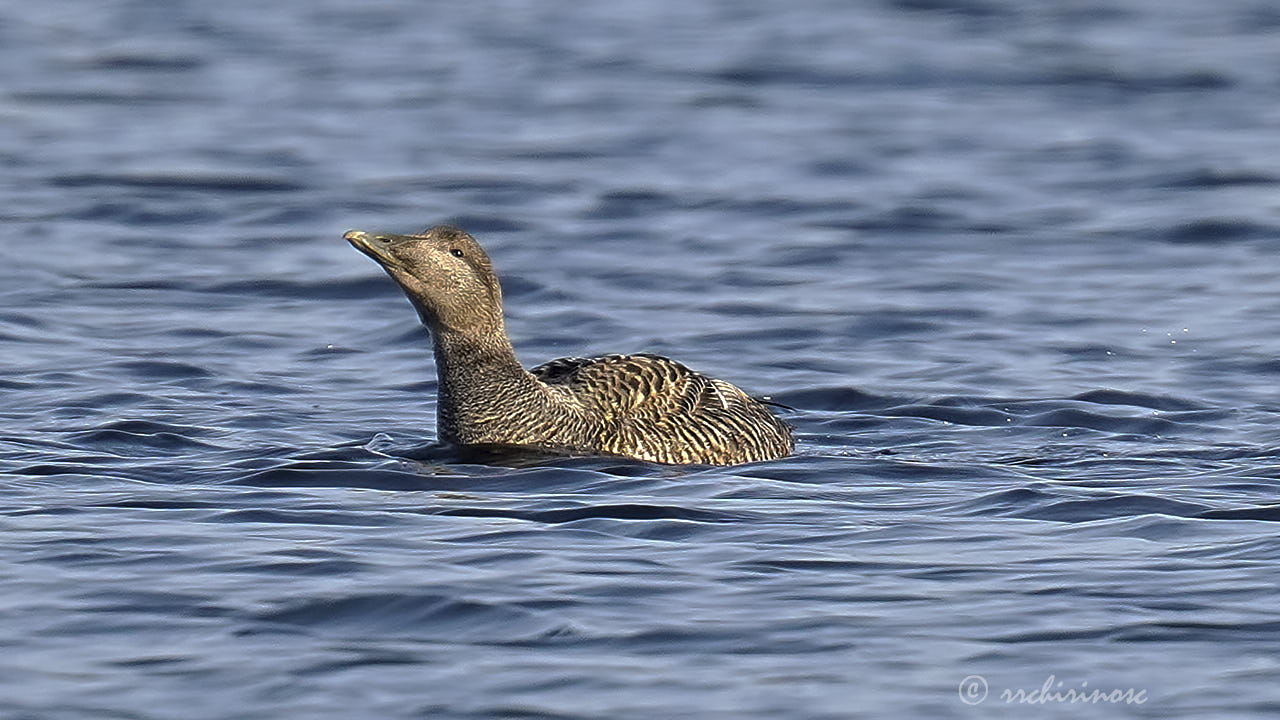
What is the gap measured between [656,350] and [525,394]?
421 centimetres

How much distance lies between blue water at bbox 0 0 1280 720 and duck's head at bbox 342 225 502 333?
77 cm

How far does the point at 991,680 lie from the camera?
318 inches

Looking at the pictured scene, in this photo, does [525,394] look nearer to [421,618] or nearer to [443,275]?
[443,275]

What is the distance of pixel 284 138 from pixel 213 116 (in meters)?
1.38

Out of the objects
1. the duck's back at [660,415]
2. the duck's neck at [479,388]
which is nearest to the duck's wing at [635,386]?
the duck's back at [660,415]

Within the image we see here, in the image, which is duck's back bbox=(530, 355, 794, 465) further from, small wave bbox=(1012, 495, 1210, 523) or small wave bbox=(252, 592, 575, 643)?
small wave bbox=(252, 592, 575, 643)

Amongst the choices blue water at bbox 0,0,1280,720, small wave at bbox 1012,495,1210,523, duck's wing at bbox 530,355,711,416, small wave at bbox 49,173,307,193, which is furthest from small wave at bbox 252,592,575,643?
small wave at bbox 49,173,307,193

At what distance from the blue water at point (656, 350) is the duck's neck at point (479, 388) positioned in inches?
13.7

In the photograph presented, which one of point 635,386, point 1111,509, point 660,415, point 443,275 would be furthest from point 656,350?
point 1111,509

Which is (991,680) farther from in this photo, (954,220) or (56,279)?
(954,220)

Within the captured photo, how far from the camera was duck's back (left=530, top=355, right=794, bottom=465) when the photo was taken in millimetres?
11776

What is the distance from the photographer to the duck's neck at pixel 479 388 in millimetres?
11844

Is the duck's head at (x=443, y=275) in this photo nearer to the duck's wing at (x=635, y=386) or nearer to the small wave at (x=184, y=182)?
the duck's wing at (x=635, y=386)

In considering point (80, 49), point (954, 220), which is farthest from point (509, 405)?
point (80, 49)
